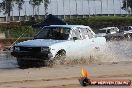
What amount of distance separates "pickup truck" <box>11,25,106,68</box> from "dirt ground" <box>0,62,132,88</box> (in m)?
0.60

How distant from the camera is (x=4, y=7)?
6656 cm

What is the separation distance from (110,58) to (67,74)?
16.7ft

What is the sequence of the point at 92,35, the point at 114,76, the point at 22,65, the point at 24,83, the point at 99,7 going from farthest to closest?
the point at 99,7
the point at 92,35
the point at 22,65
the point at 114,76
the point at 24,83

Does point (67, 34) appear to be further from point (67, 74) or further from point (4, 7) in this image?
point (4, 7)

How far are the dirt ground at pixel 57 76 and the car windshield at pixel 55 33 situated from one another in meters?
1.57

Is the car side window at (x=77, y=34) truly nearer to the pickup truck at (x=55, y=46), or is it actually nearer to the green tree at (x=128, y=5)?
the pickup truck at (x=55, y=46)

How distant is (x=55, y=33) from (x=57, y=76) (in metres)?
4.08

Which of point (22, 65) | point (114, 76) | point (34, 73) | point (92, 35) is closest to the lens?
point (114, 76)

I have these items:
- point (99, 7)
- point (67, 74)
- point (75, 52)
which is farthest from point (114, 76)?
point (99, 7)

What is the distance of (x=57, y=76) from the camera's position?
1141cm

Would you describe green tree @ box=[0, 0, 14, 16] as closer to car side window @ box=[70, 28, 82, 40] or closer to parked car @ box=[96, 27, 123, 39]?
parked car @ box=[96, 27, 123, 39]

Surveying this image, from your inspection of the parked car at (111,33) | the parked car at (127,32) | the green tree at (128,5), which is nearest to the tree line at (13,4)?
the green tree at (128,5)

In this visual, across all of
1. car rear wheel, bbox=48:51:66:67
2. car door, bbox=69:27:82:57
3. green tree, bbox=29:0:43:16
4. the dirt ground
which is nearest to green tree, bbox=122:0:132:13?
green tree, bbox=29:0:43:16

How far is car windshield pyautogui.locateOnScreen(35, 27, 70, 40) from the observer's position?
49.8ft
